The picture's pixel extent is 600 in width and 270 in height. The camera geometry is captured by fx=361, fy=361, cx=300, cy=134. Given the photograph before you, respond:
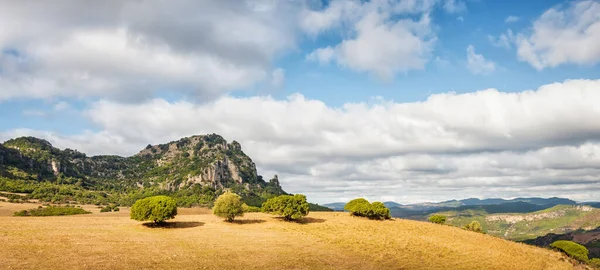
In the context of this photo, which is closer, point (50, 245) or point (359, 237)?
point (50, 245)

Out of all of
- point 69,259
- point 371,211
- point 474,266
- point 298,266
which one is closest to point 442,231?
point 371,211

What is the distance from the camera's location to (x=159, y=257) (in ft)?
190

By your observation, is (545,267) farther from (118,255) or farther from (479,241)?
(118,255)

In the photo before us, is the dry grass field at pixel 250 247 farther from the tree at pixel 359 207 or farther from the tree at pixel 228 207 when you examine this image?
the tree at pixel 359 207

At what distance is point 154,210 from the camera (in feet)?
285

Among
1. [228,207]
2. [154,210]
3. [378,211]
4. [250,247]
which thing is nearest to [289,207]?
[228,207]

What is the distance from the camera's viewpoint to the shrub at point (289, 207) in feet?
358

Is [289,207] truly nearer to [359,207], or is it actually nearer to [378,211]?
[359,207]

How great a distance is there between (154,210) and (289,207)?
129 ft

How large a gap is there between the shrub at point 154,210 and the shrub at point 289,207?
32.6m

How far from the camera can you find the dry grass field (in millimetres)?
54656

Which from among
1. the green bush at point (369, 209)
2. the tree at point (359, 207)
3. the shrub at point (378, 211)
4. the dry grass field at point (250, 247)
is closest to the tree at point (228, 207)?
the dry grass field at point (250, 247)

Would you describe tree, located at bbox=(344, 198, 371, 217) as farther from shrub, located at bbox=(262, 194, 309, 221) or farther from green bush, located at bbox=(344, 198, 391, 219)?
shrub, located at bbox=(262, 194, 309, 221)

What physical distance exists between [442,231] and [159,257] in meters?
84.1
